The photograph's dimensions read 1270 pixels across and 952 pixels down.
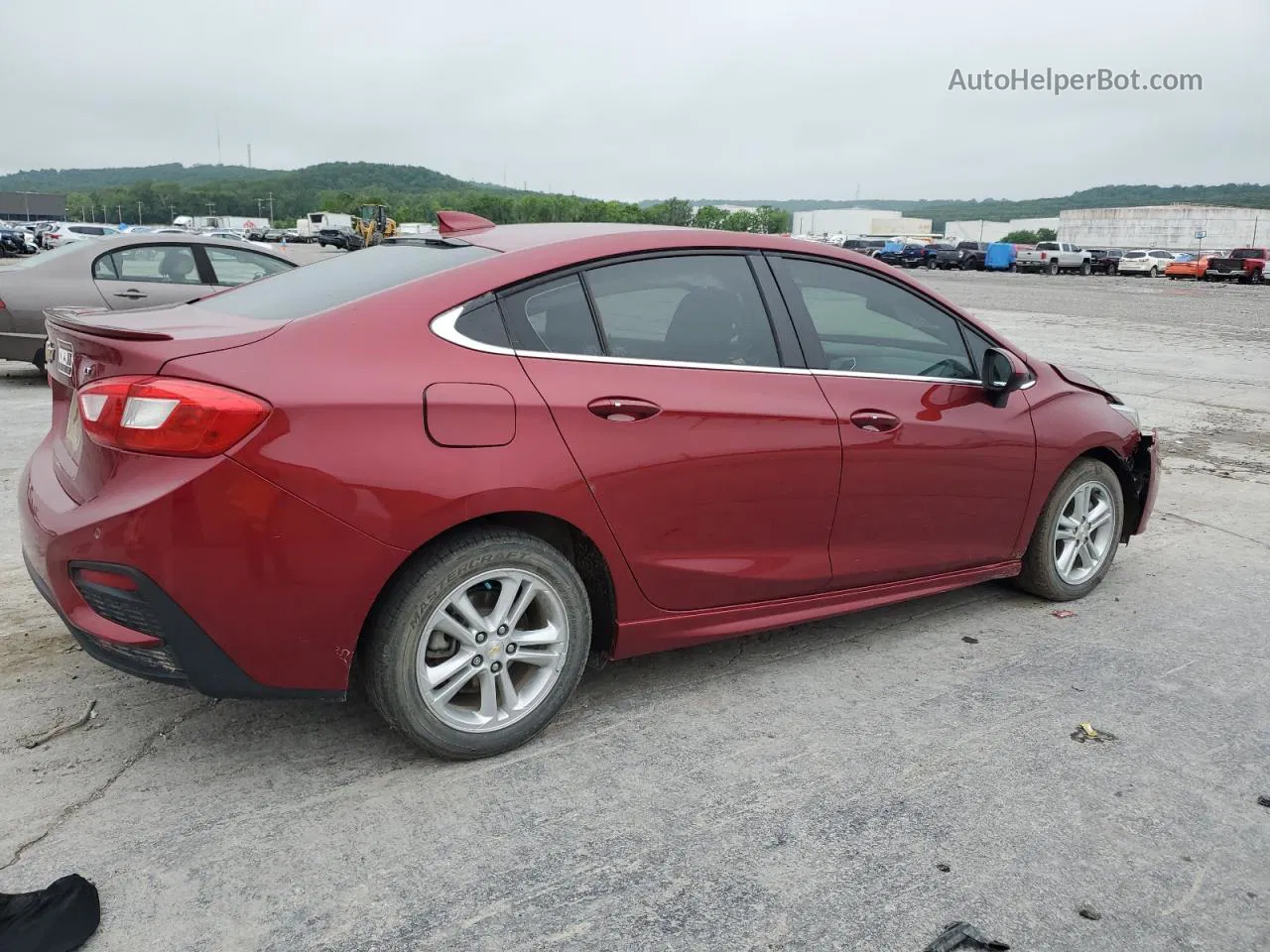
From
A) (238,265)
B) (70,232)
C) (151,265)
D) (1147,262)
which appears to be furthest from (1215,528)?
(1147,262)

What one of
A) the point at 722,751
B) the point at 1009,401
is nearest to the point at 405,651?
the point at 722,751

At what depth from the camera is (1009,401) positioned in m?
4.19

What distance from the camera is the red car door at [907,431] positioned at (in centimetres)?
368

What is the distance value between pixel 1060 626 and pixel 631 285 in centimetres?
243

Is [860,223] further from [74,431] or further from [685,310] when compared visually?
[74,431]

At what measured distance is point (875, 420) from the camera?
3.69 metres

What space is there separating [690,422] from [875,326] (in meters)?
1.20

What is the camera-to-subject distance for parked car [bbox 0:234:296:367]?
904 cm

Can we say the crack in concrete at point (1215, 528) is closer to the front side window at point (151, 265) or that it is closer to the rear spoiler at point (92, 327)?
the rear spoiler at point (92, 327)


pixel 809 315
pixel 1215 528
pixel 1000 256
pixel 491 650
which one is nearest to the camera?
pixel 491 650

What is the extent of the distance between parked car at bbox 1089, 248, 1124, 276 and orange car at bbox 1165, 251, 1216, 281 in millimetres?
5353

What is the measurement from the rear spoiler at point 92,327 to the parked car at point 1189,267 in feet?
183

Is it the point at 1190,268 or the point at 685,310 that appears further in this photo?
the point at 1190,268

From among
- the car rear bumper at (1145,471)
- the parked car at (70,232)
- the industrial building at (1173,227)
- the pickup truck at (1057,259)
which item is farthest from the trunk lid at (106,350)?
the industrial building at (1173,227)
